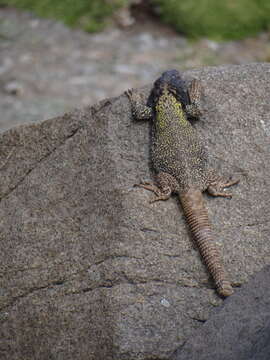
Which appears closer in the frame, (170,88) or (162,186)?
(162,186)

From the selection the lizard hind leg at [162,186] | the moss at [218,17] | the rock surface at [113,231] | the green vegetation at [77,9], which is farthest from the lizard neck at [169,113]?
the green vegetation at [77,9]

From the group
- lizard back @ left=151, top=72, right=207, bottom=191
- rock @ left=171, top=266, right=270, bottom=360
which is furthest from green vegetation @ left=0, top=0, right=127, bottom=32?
rock @ left=171, top=266, right=270, bottom=360

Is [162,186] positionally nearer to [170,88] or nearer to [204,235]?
[204,235]

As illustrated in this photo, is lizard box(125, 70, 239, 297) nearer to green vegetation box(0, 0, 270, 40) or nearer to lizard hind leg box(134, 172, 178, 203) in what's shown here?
lizard hind leg box(134, 172, 178, 203)

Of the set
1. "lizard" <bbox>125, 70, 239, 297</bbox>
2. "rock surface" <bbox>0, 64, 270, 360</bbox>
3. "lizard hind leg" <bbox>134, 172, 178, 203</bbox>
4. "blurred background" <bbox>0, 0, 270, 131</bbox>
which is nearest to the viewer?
"rock surface" <bbox>0, 64, 270, 360</bbox>

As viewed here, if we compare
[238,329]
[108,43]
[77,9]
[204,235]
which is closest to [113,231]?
[204,235]

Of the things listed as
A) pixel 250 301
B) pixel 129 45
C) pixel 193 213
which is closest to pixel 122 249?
pixel 193 213
